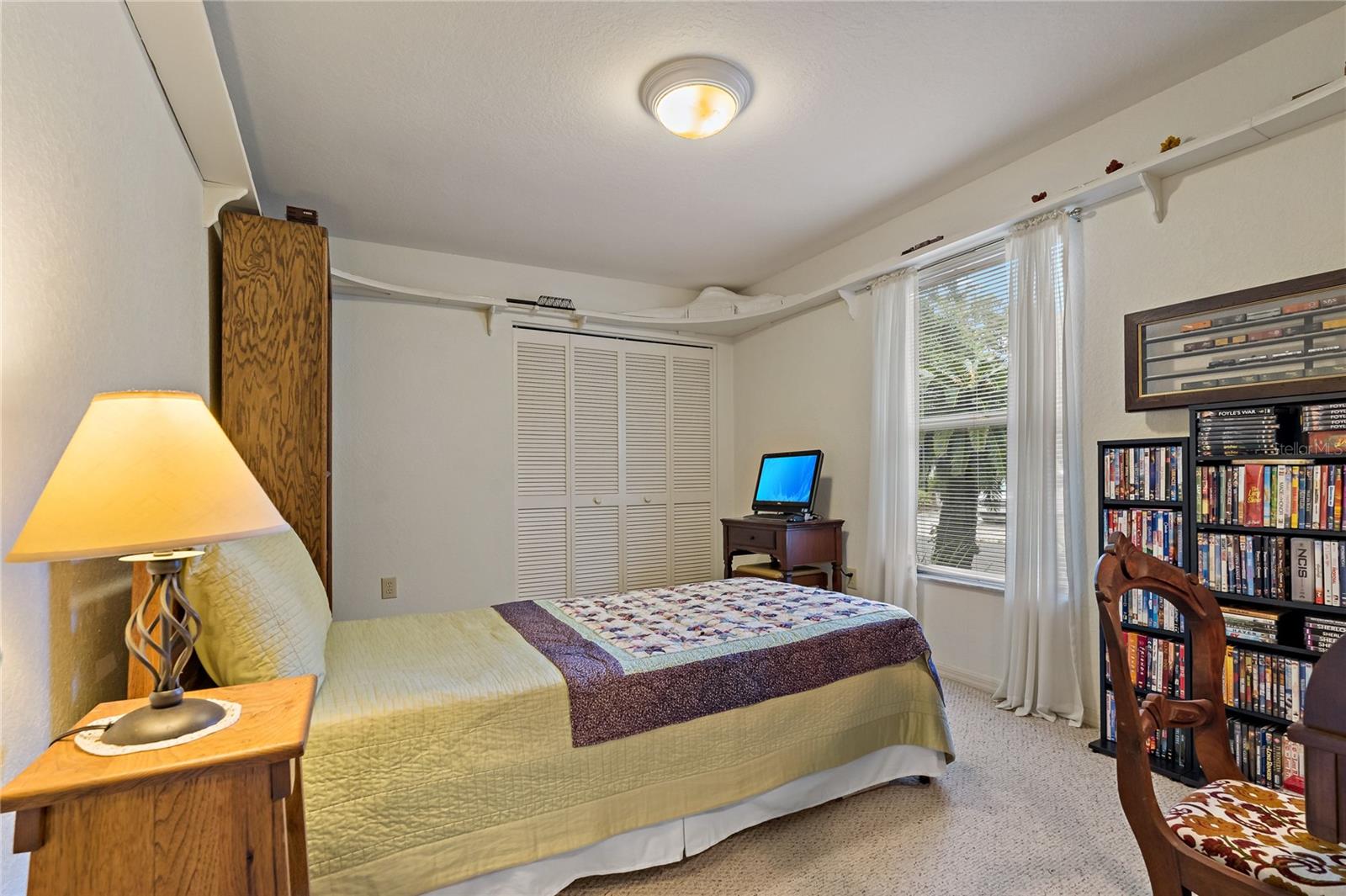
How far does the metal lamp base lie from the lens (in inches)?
36.4

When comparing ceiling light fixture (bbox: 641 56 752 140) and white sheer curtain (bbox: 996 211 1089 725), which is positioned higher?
ceiling light fixture (bbox: 641 56 752 140)

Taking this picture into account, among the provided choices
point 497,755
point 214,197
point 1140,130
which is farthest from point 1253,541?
point 214,197

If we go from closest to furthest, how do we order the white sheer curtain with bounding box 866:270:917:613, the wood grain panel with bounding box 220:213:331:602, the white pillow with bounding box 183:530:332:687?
the white pillow with bounding box 183:530:332:687
the wood grain panel with bounding box 220:213:331:602
the white sheer curtain with bounding box 866:270:917:613

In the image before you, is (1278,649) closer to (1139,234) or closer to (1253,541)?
(1253,541)

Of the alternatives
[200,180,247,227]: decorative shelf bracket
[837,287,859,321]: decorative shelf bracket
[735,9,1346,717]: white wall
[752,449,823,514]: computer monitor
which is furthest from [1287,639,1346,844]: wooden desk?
[200,180,247,227]: decorative shelf bracket

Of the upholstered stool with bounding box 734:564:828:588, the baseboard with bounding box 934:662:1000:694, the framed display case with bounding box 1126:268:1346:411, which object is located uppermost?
the framed display case with bounding box 1126:268:1346:411

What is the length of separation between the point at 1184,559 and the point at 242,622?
2.92m

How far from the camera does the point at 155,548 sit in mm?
848

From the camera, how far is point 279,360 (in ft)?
8.36

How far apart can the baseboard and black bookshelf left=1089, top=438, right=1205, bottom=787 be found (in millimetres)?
633

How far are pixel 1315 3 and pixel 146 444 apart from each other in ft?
11.0

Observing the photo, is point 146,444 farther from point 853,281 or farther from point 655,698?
point 853,281

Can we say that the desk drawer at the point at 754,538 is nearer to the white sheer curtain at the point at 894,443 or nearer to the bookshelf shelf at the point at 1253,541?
the white sheer curtain at the point at 894,443

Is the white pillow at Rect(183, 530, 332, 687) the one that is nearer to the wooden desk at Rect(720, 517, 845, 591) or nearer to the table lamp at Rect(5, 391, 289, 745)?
the table lamp at Rect(5, 391, 289, 745)
